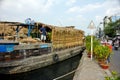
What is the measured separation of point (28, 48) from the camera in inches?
527

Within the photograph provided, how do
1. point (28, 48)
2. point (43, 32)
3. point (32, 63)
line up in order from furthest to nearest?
point (43, 32), point (32, 63), point (28, 48)

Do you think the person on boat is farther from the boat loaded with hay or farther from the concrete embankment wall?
the concrete embankment wall

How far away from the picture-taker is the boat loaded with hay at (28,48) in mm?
11609

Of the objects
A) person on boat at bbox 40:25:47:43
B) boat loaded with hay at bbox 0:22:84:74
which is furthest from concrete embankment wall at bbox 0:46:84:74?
person on boat at bbox 40:25:47:43

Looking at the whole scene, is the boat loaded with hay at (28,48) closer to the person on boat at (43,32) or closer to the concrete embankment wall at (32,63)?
the concrete embankment wall at (32,63)

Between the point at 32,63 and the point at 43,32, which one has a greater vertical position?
the point at 43,32

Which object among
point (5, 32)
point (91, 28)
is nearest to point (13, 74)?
point (5, 32)

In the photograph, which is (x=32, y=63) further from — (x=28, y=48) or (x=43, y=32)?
(x=43, y=32)

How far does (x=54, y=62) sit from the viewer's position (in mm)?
17719

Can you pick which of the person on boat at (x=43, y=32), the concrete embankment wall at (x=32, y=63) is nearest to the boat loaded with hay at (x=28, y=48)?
the concrete embankment wall at (x=32, y=63)

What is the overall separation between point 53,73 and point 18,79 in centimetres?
300

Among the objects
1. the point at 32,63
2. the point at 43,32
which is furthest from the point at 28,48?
the point at 43,32

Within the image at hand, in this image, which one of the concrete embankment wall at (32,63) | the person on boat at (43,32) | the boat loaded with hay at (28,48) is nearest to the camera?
the boat loaded with hay at (28,48)

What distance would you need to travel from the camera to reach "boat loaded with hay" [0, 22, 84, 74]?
11.6 m
